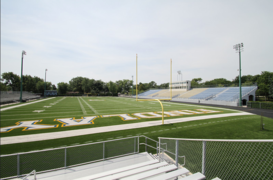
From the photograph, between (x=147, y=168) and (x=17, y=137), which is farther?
(x=17, y=137)

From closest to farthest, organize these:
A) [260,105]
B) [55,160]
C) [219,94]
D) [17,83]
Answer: [55,160] → [260,105] → [219,94] → [17,83]

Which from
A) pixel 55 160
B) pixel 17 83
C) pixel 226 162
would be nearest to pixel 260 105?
pixel 226 162

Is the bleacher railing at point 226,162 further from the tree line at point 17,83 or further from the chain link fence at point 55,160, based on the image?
the tree line at point 17,83

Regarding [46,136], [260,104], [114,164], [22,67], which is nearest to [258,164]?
[114,164]

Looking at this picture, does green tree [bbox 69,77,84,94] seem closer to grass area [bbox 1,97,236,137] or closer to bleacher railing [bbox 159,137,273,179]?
grass area [bbox 1,97,236,137]

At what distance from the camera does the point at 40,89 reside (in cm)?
8012

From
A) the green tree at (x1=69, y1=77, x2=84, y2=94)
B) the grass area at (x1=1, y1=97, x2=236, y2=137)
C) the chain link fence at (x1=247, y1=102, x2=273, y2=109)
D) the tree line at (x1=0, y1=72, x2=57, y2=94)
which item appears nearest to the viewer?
the grass area at (x1=1, y1=97, x2=236, y2=137)

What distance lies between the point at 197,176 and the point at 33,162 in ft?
20.1

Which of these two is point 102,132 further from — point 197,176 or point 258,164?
point 258,164

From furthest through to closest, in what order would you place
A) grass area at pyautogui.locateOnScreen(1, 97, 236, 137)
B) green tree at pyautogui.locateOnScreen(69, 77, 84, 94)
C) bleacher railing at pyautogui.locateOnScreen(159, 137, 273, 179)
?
1. green tree at pyautogui.locateOnScreen(69, 77, 84, 94)
2. grass area at pyautogui.locateOnScreen(1, 97, 236, 137)
3. bleacher railing at pyautogui.locateOnScreen(159, 137, 273, 179)

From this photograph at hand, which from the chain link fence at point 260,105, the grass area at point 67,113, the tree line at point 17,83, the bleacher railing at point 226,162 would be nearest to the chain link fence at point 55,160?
the bleacher railing at point 226,162

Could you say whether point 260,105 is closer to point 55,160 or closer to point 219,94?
point 219,94

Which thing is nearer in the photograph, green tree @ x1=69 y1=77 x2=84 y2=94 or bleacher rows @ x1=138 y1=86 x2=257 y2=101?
bleacher rows @ x1=138 y1=86 x2=257 y2=101

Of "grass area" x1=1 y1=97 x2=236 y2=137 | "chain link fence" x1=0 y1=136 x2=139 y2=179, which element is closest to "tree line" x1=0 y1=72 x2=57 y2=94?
"grass area" x1=1 y1=97 x2=236 y2=137
